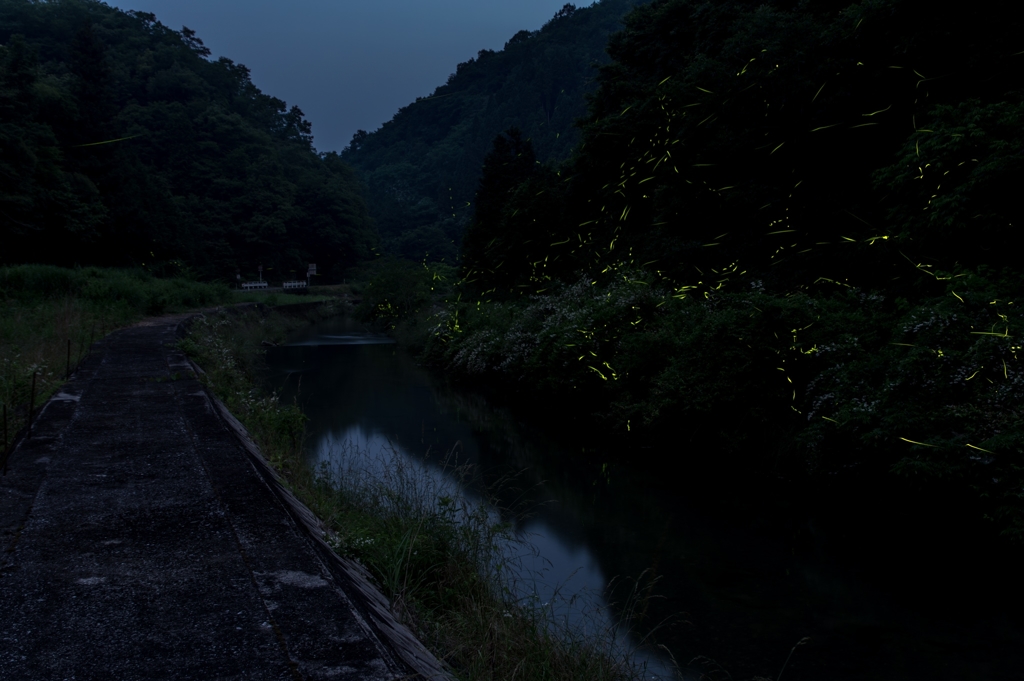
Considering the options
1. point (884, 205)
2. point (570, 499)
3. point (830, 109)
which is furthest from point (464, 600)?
point (830, 109)

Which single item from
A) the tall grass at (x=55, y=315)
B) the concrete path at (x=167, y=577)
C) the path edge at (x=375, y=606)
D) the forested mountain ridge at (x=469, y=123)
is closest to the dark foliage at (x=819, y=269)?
the path edge at (x=375, y=606)

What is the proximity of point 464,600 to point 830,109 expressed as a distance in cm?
981

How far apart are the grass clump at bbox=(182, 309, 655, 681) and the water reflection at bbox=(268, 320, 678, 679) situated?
217 millimetres

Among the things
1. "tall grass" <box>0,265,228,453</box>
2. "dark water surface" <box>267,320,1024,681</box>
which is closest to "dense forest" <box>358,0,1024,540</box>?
"dark water surface" <box>267,320,1024,681</box>

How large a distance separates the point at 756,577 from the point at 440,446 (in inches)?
225

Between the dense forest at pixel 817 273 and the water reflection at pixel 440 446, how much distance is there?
1.76m

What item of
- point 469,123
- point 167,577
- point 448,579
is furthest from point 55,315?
point 469,123

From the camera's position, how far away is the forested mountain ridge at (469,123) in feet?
229

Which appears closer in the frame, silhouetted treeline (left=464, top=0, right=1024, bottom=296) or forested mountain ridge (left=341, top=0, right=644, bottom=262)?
silhouetted treeline (left=464, top=0, right=1024, bottom=296)

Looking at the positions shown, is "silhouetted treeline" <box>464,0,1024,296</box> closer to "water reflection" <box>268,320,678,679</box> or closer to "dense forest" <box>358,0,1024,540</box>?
"dense forest" <box>358,0,1024,540</box>

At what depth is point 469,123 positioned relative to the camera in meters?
88.9

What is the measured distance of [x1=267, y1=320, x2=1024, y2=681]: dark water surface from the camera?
4.92 m

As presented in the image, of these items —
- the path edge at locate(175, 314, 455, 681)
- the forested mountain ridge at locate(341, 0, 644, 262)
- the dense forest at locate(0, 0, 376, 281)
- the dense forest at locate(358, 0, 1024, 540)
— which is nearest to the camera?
the path edge at locate(175, 314, 455, 681)

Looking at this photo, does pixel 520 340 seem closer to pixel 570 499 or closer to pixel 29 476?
pixel 570 499
